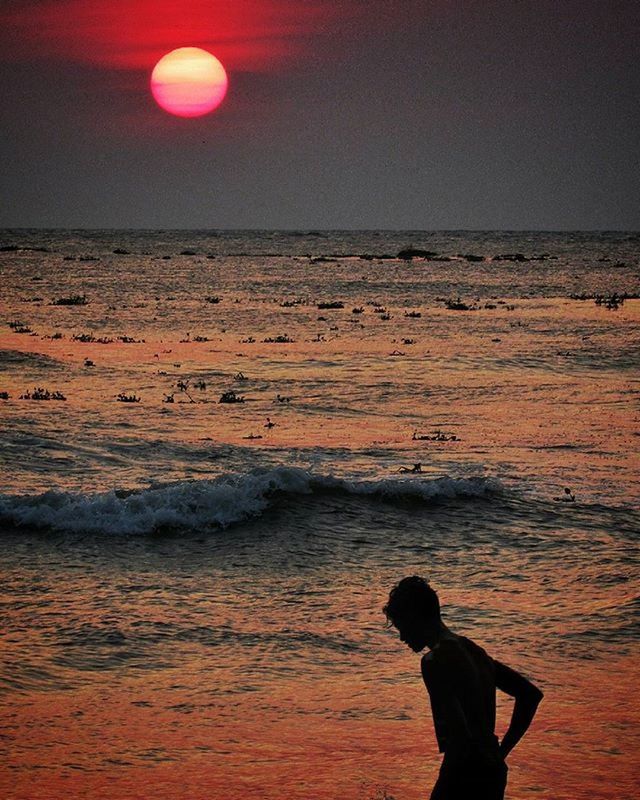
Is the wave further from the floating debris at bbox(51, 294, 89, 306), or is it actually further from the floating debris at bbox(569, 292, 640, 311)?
the floating debris at bbox(51, 294, 89, 306)

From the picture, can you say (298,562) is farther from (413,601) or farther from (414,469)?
(413,601)

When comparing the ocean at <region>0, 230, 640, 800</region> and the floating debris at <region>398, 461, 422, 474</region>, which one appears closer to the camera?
the ocean at <region>0, 230, 640, 800</region>

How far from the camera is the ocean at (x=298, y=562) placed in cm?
705

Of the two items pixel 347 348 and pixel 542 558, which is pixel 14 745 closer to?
pixel 542 558

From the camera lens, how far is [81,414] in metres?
19.6

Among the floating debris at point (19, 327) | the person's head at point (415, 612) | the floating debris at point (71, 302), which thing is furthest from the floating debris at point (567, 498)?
the floating debris at point (71, 302)

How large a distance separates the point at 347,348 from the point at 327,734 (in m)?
24.1

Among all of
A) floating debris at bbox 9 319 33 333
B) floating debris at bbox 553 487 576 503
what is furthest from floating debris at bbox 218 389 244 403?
floating debris at bbox 9 319 33 333

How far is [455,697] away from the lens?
4.30 metres

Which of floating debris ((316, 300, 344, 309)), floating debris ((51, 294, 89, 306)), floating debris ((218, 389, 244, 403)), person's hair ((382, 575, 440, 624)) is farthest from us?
floating debris ((51, 294, 89, 306))

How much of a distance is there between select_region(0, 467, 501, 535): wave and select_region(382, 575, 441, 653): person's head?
28.3 ft

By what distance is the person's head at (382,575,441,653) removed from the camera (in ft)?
14.4

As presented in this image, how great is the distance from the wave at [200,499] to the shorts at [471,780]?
342 inches

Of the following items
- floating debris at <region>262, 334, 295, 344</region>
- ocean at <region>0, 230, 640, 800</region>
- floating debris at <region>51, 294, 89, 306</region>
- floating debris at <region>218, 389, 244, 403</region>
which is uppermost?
floating debris at <region>51, 294, 89, 306</region>
